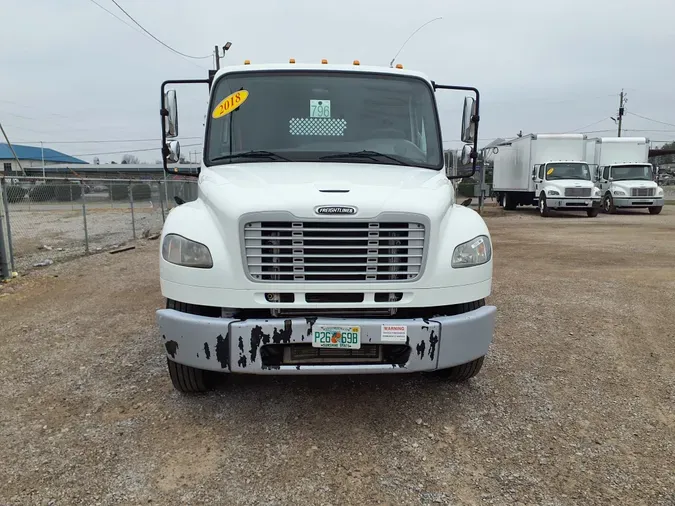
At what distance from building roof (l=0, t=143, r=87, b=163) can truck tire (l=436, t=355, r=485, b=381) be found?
3277 inches

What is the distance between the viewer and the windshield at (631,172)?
22688mm

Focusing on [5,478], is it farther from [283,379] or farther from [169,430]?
[283,379]

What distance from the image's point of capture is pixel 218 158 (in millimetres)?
4402

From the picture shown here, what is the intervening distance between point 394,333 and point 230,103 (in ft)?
8.51

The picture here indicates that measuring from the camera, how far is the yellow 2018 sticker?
4500mm

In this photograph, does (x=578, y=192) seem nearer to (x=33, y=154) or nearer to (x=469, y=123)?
(x=469, y=123)

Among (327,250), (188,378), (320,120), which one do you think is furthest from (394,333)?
(320,120)

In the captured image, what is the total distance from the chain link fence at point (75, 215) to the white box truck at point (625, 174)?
58.2ft

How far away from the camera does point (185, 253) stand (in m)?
3.33

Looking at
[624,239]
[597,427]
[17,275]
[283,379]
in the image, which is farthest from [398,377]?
[624,239]

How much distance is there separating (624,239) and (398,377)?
456 inches

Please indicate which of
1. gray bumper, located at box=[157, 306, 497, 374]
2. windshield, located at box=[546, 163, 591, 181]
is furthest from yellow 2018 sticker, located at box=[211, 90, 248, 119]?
windshield, located at box=[546, 163, 591, 181]

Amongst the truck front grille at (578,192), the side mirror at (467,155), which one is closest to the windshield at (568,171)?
the truck front grille at (578,192)

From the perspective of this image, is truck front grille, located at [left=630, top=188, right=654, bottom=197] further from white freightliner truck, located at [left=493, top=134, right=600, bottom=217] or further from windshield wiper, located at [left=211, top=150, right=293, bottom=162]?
windshield wiper, located at [left=211, top=150, right=293, bottom=162]
